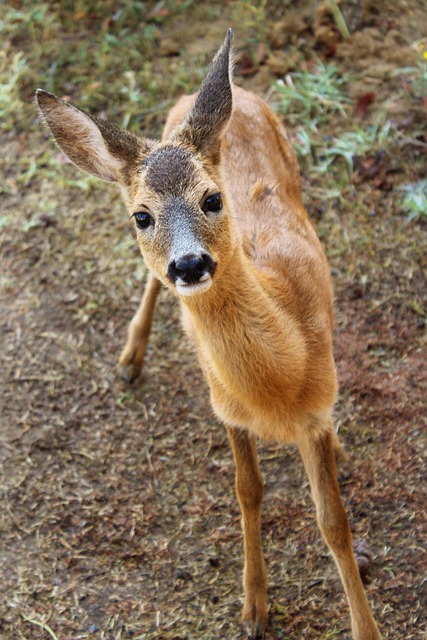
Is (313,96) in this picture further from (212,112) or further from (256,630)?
(256,630)

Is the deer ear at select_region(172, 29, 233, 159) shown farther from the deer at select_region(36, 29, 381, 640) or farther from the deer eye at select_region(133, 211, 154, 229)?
the deer eye at select_region(133, 211, 154, 229)

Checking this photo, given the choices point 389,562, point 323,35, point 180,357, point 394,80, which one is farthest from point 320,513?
point 323,35

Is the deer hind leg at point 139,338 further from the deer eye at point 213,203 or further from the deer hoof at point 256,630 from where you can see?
the deer eye at point 213,203

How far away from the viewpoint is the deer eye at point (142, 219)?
3734 millimetres

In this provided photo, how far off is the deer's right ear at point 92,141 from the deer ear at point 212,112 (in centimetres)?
21

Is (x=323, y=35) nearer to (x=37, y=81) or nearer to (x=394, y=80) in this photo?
(x=394, y=80)

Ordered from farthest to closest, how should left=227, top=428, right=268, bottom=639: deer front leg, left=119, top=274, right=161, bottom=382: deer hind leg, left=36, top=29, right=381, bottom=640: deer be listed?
1. left=119, top=274, right=161, bottom=382: deer hind leg
2. left=227, top=428, right=268, bottom=639: deer front leg
3. left=36, top=29, right=381, bottom=640: deer

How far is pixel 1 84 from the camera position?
7504 mm

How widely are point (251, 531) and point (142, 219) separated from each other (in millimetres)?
1584

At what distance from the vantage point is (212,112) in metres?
3.90

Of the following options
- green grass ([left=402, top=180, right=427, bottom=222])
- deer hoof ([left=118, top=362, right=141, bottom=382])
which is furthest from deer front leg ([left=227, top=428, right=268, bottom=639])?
green grass ([left=402, top=180, right=427, bottom=222])

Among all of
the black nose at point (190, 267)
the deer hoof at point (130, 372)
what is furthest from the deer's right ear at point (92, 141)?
the deer hoof at point (130, 372)

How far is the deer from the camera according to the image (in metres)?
3.65

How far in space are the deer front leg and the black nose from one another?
1.05 meters
